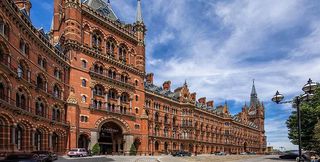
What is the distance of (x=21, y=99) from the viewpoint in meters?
38.5

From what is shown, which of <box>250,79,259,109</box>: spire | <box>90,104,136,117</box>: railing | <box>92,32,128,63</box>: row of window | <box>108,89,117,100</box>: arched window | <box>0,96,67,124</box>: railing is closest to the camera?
<box>0,96,67,124</box>: railing

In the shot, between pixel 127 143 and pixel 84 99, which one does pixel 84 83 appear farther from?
pixel 127 143

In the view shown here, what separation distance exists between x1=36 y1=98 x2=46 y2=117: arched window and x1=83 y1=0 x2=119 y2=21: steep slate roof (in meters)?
26.3

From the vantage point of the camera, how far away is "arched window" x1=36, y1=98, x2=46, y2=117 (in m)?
43.3

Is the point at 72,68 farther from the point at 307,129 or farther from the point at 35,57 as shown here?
the point at 307,129

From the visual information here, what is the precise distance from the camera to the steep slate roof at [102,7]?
218ft

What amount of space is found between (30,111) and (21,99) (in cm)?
225

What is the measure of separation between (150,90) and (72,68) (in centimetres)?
2790

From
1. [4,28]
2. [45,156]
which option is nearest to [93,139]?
[45,156]

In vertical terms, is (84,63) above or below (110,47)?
below

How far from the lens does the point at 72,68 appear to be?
55.9 metres

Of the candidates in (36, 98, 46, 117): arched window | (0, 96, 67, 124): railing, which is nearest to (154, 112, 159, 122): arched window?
(0, 96, 67, 124): railing

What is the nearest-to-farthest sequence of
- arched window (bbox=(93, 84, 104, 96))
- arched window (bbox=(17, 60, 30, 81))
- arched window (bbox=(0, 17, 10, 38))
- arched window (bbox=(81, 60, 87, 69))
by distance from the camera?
arched window (bbox=(0, 17, 10, 38)) < arched window (bbox=(17, 60, 30, 81)) < arched window (bbox=(81, 60, 87, 69)) < arched window (bbox=(93, 84, 104, 96))

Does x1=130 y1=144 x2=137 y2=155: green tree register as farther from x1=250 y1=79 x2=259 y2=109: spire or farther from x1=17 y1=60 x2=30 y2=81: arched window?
x1=250 y1=79 x2=259 y2=109: spire
